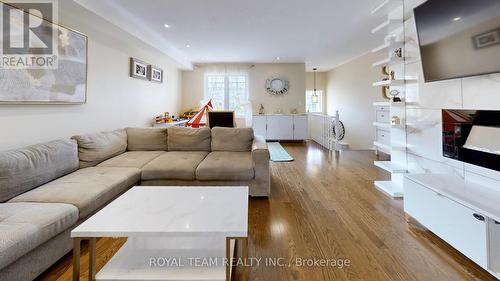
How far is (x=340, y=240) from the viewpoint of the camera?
2.01 m

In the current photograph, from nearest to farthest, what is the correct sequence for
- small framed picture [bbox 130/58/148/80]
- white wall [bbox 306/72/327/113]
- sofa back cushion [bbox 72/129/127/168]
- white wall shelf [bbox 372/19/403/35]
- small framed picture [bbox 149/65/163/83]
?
sofa back cushion [bbox 72/129/127/168] < white wall shelf [bbox 372/19/403/35] < small framed picture [bbox 130/58/148/80] < small framed picture [bbox 149/65/163/83] < white wall [bbox 306/72/327/113]

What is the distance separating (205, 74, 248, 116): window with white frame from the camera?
761 centimetres

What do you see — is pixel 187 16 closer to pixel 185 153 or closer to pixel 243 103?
pixel 185 153

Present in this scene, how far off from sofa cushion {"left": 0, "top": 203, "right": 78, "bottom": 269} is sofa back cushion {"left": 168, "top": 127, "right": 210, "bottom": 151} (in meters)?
1.89

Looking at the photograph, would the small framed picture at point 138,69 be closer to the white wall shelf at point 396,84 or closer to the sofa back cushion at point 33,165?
the sofa back cushion at point 33,165

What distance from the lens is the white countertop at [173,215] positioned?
129cm

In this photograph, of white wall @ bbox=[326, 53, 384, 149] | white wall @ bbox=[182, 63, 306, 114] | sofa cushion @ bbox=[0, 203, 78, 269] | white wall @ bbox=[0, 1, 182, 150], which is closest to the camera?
sofa cushion @ bbox=[0, 203, 78, 269]

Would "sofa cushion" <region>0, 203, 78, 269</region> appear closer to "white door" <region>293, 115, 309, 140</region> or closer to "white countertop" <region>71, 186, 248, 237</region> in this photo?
"white countertop" <region>71, 186, 248, 237</region>

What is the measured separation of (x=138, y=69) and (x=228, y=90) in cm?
346

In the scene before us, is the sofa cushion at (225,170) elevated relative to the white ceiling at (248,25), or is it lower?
lower

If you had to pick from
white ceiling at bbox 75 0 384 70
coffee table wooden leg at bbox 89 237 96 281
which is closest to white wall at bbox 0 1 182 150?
white ceiling at bbox 75 0 384 70

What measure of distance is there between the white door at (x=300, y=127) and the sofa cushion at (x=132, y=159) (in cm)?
467

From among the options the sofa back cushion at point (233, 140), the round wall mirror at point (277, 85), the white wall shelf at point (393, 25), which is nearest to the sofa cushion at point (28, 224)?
the sofa back cushion at point (233, 140)

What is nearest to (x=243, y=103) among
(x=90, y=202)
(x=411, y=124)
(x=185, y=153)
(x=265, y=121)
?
(x=265, y=121)
